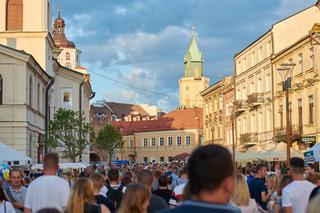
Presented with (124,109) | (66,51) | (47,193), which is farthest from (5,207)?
(124,109)

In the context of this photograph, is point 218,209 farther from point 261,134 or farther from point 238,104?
point 238,104

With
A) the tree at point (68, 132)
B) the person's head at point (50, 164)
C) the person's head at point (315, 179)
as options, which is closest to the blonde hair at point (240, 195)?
the person's head at point (315, 179)

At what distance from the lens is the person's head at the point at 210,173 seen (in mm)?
3875

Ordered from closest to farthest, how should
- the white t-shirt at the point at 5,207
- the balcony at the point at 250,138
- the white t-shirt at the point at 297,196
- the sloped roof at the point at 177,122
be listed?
the white t-shirt at the point at 5,207 < the white t-shirt at the point at 297,196 < the balcony at the point at 250,138 < the sloped roof at the point at 177,122

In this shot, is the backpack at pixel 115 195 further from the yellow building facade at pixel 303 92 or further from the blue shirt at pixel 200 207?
the yellow building facade at pixel 303 92

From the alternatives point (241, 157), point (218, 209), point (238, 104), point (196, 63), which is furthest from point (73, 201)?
point (196, 63)

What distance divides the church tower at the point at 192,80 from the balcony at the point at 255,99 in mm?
85445

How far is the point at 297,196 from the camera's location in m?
8.85

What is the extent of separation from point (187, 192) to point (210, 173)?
0.98 ft

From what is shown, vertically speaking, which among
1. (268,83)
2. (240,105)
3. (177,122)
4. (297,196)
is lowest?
(297,196)

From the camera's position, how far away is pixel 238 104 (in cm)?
6288

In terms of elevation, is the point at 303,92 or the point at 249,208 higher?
the point at 303,92

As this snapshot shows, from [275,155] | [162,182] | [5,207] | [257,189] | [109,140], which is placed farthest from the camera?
[109,140]

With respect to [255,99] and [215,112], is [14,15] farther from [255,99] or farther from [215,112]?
[215,112]
